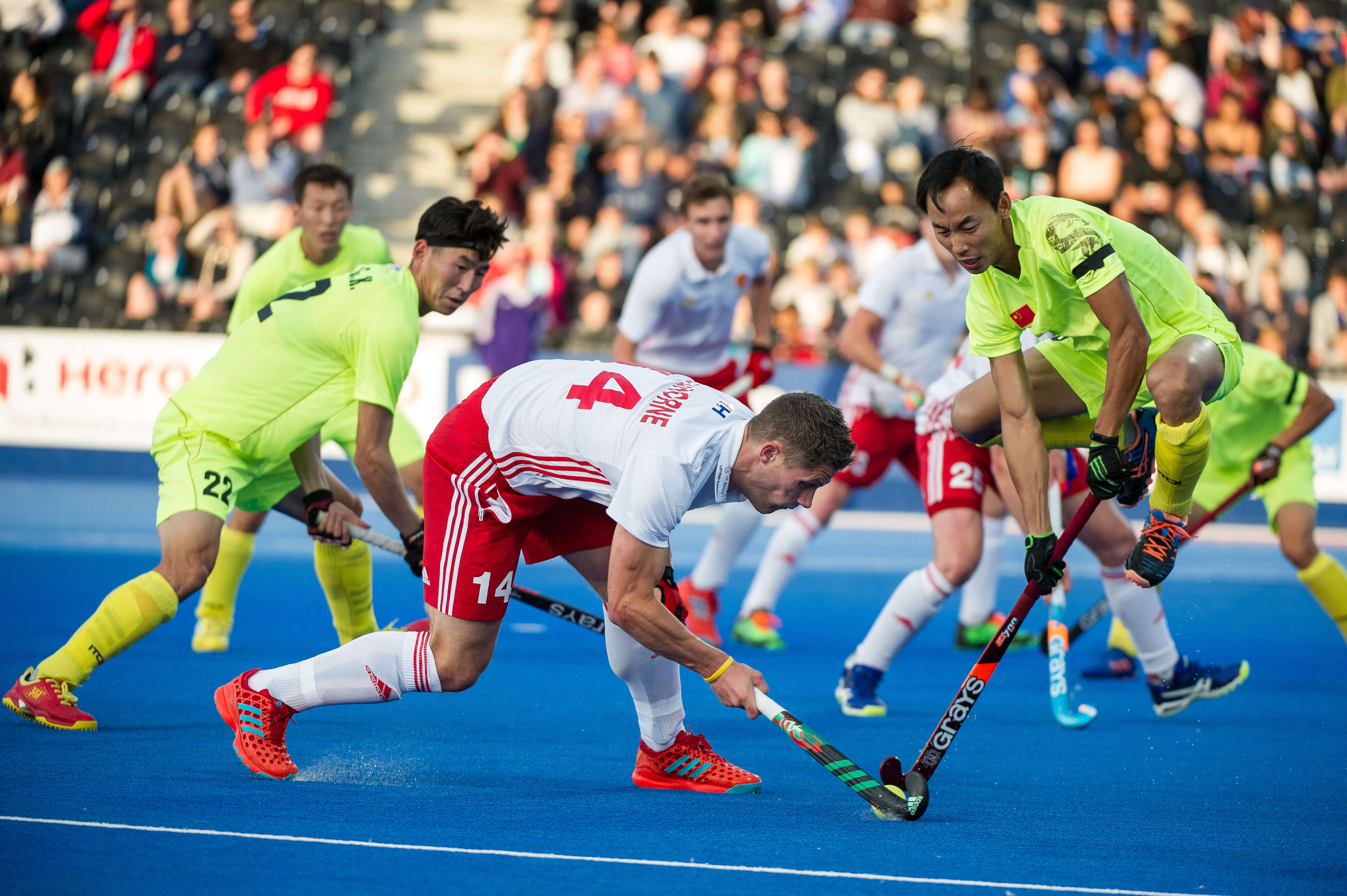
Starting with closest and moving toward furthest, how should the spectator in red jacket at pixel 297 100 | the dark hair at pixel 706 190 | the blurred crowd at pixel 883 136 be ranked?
the dark hair at pixel 706 190 → the blurred crowd at pixel 883 136 → the spectator in red jacket at pixel 297 100

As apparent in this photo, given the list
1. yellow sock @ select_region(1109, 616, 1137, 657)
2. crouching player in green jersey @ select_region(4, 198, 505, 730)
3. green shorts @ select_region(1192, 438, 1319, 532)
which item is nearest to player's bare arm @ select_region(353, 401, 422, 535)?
crouching player in green jersey @ select_region(4, 198, 505, 730)

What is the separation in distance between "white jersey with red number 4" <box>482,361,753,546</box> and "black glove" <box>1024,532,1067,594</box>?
0.87 metres

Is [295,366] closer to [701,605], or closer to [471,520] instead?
[471,520]

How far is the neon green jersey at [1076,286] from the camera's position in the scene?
145 inches

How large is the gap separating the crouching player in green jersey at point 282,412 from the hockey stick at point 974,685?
1648mm

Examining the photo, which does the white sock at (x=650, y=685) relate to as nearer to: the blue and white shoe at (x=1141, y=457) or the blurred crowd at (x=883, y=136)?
the blue and white shoe at (x=1141, y=457)

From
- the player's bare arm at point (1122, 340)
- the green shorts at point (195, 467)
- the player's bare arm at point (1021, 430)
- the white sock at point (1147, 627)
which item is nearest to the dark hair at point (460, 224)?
the green shorts at point (195, 467)

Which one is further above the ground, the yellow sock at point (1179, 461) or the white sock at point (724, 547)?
the yellow sock at point (1179, 461)

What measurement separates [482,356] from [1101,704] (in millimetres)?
6773

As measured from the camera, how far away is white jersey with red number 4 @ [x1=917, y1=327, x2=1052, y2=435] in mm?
5207

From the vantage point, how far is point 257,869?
9.55 feet

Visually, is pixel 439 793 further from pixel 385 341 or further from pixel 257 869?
pixel 385 341

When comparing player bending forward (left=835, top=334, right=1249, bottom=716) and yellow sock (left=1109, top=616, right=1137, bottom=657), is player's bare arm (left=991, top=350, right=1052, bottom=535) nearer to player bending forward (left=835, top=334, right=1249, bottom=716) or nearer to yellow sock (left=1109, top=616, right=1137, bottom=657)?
player bending forward (left=835, top=334, right=1249, bottom=716)

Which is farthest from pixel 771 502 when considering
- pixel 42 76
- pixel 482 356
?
pixel 42 76
